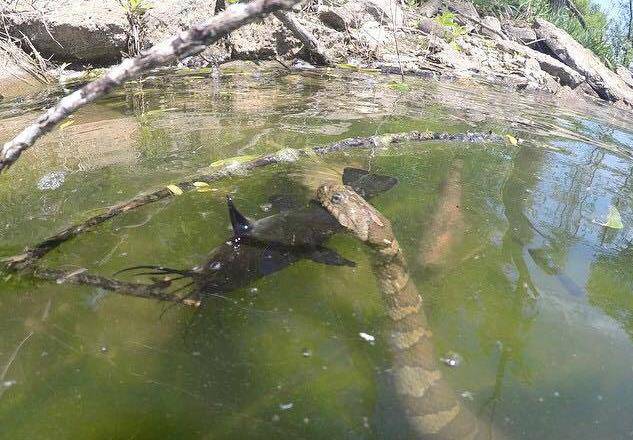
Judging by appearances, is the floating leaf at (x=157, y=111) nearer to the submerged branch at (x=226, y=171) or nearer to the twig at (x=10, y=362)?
the submerged branch at (x=226, y=171)

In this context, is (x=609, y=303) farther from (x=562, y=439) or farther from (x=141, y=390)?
(x=141, y=390)

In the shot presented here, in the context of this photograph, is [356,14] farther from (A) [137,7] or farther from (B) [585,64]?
(B) [585,64]

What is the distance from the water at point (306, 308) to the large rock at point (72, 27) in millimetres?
4341

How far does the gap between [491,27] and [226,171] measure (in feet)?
40.9

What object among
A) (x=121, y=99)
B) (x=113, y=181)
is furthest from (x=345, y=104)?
(x=113, y=181)

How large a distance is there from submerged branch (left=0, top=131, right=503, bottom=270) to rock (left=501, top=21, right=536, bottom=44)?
1055 centimetres

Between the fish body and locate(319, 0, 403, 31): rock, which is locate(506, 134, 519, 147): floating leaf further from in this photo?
locate(319, 0, 403, 31): rock

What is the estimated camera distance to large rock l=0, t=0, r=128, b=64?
7.94 meters

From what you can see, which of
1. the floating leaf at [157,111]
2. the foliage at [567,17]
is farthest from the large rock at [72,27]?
the foliage at [567,17]

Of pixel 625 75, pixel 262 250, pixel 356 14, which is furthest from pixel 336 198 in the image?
pixel 625 75

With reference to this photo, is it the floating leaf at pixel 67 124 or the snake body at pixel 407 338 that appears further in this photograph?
the floating leaf at pixel 67 124

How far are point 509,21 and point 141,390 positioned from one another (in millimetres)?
16819

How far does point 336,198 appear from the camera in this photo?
2838mm

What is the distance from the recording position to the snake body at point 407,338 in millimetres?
1799
